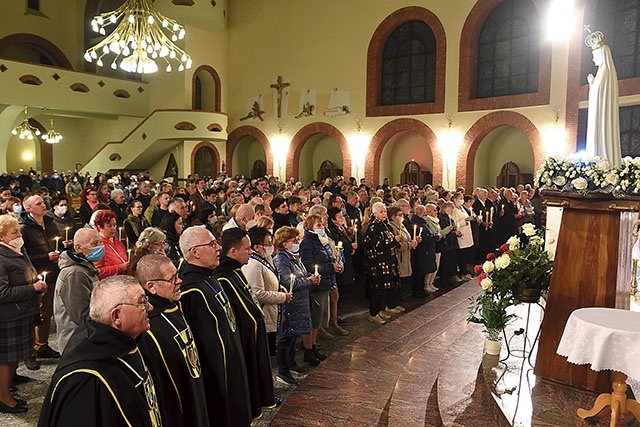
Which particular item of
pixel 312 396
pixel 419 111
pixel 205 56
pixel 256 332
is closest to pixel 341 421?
pixel 312 396

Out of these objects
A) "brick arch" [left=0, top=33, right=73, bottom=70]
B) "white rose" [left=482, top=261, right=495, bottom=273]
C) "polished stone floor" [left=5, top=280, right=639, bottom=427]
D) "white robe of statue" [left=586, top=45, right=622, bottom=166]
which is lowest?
"polished stone floor" [left=5, top=280, right=639, bottom=427]

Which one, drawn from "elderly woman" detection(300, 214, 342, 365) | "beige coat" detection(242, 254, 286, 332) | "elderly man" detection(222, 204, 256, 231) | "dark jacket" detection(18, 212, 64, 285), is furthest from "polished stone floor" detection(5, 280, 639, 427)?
"elderly man" detection(222, 204, 256, 231)

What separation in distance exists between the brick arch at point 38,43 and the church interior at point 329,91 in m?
0.06

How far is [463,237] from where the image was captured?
9906 millimetres

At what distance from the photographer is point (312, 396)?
16.1 ft

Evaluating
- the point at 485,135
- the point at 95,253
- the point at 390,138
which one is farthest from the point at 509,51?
the point at 95,253

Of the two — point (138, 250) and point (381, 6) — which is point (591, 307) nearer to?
point (138, 250)

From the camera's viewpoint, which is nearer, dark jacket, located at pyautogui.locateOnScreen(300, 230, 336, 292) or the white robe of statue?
the white robe of statue

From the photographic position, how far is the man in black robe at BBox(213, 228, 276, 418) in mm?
3875

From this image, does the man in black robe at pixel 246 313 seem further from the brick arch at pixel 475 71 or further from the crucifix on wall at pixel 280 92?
the crucifix on wall at pixel 280 92

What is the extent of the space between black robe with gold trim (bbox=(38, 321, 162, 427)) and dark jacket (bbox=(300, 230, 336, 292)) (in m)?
3.41

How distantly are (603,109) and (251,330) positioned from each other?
344cm

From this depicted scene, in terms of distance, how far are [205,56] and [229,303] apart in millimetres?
20652

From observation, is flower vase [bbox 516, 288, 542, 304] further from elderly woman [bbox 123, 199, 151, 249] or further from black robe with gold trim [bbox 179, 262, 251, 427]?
elderly woman [bbox 123, 199, 151, 249]
